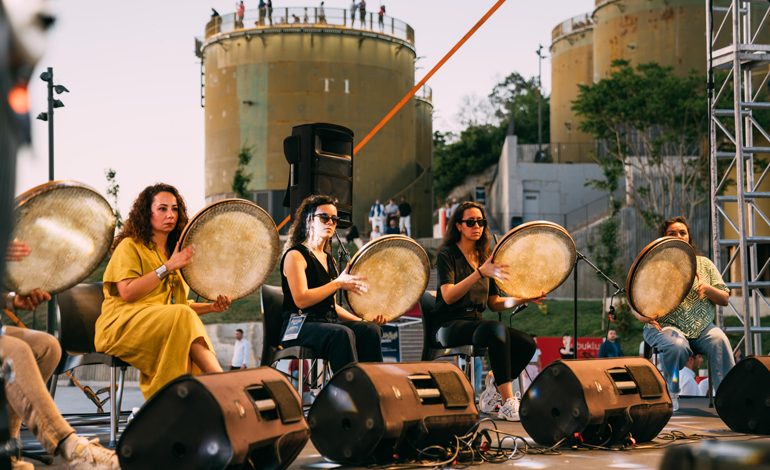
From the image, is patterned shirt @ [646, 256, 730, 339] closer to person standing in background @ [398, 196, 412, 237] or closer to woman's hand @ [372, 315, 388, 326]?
woman's hand @ [372, 315, 388, 326]

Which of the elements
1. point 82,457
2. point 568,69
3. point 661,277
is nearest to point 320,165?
point 661,277

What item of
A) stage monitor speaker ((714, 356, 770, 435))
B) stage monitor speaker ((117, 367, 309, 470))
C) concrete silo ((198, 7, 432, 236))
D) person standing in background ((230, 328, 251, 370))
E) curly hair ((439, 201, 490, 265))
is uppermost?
concrete silo ((198, 7, 432, 236))

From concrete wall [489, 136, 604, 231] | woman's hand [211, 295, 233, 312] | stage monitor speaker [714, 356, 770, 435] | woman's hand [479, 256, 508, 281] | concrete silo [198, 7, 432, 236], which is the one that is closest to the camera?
woman's hand [211, 295, 233, 312]

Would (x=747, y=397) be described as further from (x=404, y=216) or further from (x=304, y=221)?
(x=404, y=216)

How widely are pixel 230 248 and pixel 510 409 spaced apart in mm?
2232

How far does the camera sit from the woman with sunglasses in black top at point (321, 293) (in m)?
5.58

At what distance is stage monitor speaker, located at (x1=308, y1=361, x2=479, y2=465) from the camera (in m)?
4.33

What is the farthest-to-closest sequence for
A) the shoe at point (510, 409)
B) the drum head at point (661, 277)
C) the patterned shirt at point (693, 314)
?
1. the patterned shirt at point (693, 314)
2. the drum head at point (661, 277)
3. the shoe at point (510, 409)

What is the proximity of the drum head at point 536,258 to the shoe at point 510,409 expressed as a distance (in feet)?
2.21

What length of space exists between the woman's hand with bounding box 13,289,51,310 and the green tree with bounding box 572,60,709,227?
82.6ft

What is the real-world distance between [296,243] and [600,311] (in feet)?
70.0

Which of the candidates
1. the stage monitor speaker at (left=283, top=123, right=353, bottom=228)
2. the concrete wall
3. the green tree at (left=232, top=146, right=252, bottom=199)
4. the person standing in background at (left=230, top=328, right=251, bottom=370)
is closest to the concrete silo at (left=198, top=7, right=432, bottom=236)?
the green tree at (left=232, top=146, right=252, bottom=199)

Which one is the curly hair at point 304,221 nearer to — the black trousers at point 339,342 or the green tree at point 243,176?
the black trousers at point 339,342

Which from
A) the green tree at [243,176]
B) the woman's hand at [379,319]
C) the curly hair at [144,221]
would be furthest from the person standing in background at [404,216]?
the curly hair at [144,221]
